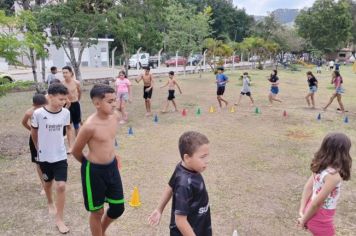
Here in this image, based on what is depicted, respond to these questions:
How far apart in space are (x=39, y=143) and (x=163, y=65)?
3896 cm

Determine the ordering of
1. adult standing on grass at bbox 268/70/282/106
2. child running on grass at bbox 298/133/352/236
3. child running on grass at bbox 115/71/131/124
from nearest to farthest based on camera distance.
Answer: child running on grass at bbox 298/133/352/236, child running on grass at bbox 115/71/131/124, adult standing on grass at bbox 268/70/282/106

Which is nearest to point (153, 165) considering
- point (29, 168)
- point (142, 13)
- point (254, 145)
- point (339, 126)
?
point (29, 168)

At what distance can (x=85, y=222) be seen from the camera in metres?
4.86

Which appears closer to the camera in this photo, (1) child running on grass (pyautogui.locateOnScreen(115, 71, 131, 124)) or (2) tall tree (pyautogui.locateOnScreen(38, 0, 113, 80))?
(1) child running on grass (pyautogui.locateOnScreen(115, 71, 131, 124))

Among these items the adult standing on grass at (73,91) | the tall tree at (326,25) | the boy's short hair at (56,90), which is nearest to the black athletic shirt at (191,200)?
the boy's short hair at (56,90)

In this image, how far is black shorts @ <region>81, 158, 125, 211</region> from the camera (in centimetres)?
369

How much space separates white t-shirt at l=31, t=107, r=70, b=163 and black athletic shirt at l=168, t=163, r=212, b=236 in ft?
7.25

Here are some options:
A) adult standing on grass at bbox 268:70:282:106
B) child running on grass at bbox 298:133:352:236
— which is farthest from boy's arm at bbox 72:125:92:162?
adult standing on grass at bbox 268:70:282:106

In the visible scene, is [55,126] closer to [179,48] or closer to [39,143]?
[39,143]

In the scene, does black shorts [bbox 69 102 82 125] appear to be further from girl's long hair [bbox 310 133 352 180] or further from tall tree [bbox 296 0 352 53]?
tall tree [bbox 296 0 352 53]

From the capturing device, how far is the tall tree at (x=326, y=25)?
51750 mm

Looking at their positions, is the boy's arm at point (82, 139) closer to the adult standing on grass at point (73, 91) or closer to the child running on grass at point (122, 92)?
the adult standing on grass at point (73, 91)

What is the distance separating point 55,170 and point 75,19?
12.1 meters

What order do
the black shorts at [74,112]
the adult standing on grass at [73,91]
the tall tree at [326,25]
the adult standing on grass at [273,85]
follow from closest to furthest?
1. the adult standing on grass at [73,91]
2. the black shorts at [74,112]
3. the adult standing on grass at [273,85]
4. the tall tree at [326,25]
